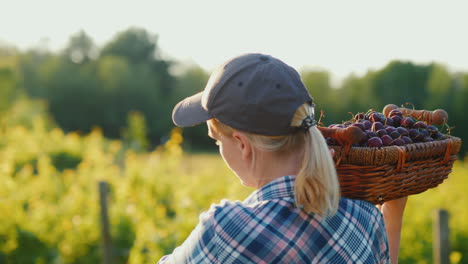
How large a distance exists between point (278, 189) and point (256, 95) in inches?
9.5

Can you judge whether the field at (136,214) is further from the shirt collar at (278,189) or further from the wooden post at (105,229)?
the shirt collar at (278,189)

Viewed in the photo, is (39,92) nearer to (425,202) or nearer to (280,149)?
(425,202)

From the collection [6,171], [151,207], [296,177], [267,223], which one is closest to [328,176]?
[296,177]

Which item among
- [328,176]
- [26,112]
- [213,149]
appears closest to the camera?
[328,176]

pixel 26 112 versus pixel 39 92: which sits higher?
pixel 39 92

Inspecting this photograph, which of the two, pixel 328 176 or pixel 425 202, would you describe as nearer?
pixel 328 176

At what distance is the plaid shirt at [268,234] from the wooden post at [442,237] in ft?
9.94

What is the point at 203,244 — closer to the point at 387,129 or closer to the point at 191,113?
the point at 191,113

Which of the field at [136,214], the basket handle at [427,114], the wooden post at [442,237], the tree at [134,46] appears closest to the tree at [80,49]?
the tree at [134,46]

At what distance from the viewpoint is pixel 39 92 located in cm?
3741

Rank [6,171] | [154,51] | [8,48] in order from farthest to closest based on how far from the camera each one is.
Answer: [154,51] → [8,48] → [6,171]

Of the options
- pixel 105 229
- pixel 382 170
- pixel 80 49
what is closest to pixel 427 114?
pixel 382 170

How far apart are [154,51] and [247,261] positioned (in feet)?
147

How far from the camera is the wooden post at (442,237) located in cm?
390
